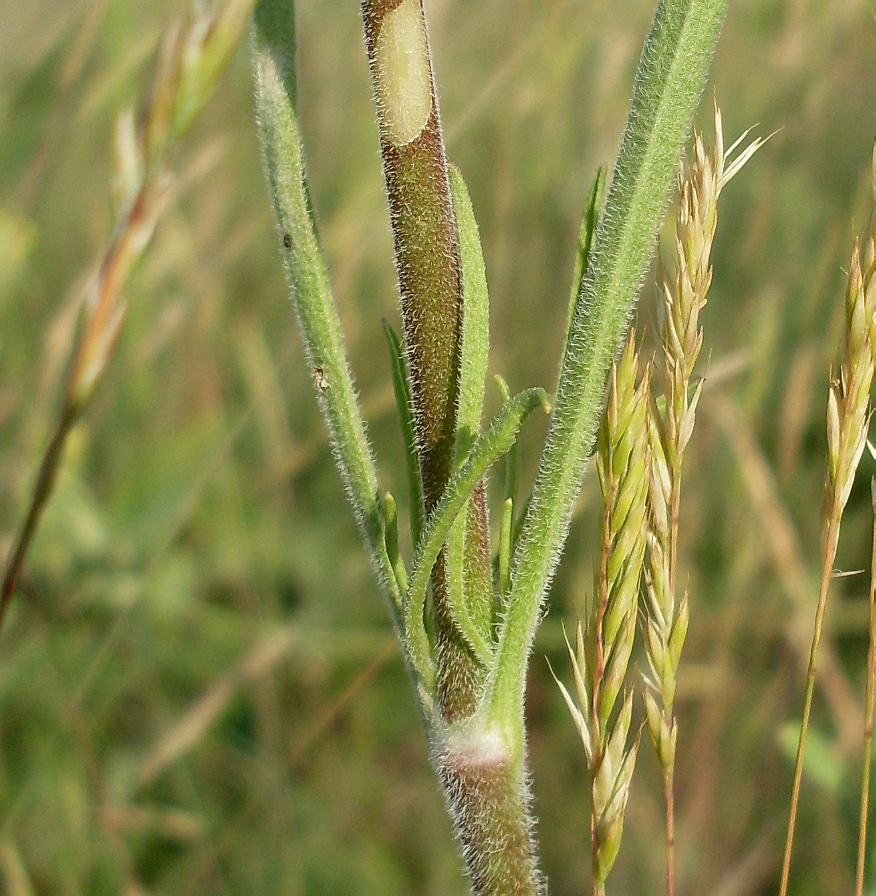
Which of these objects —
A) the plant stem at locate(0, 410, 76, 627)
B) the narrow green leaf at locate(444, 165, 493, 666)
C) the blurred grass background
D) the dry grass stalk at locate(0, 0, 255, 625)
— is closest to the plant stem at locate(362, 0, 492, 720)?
the narrow green leaf at locate(444, 165, 493, 666)

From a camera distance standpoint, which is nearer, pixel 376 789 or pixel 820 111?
pixel 376 789

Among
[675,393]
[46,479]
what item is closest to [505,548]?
[675,393]

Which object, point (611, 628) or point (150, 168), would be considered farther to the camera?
point (611, 628)

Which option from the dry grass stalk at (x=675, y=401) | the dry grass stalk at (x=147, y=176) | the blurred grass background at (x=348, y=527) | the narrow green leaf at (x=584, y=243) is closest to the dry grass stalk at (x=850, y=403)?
the dry grass stalk at (x=675, y=401)

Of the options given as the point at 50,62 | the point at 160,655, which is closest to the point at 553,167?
the point at 50,62

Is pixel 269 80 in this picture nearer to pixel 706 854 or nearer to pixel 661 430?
pixel 661 430

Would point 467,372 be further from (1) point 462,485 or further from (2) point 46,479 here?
(2) point 46,479
